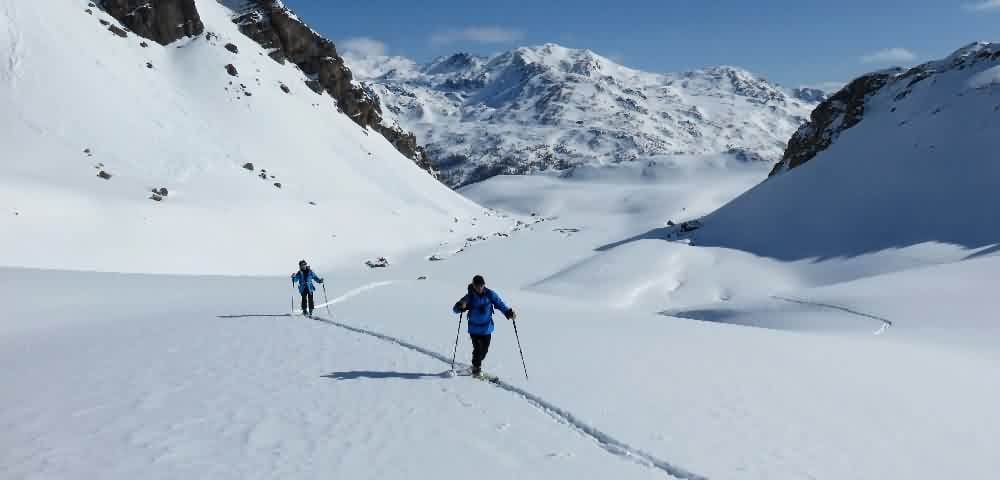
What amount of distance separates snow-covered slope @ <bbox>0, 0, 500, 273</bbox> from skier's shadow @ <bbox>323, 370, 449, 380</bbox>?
3782cm

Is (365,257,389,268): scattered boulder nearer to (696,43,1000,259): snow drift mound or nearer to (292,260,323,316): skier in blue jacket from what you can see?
(696,43,1000,259): snow drift mound

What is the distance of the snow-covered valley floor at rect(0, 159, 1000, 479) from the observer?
27.7 feet

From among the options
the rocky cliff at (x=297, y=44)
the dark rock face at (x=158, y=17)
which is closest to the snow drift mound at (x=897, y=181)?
the rocky cliff at (x=297, y=44)

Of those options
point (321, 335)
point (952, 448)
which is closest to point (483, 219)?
point (321, 335)

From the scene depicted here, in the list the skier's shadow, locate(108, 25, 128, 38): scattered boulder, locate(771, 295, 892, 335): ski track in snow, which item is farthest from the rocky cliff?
the skier's shadow

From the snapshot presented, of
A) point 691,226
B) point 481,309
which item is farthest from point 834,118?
point 481,309

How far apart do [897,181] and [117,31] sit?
9839 cm

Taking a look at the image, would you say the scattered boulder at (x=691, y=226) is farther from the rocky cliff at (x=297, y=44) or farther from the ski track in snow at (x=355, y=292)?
the rocky cliff at (x=297, y=44)

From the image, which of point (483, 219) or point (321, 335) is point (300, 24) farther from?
point (321, 335)

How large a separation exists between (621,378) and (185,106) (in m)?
81.9

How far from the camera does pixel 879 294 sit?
1325 inches

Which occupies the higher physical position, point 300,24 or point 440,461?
point 300,24

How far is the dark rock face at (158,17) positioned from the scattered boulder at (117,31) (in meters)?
4.57

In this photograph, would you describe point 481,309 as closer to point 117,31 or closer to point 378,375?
point 378,375
